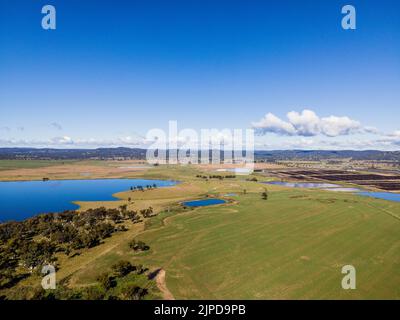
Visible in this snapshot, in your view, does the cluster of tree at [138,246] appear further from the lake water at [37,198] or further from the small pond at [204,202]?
the lake water at [37,198]

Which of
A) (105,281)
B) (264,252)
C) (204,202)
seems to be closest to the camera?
(105,281)

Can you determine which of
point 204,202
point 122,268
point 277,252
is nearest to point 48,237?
point 122,268

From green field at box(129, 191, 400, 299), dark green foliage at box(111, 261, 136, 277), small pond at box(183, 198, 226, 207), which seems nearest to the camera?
green field at box(129, 191, 400, 299)

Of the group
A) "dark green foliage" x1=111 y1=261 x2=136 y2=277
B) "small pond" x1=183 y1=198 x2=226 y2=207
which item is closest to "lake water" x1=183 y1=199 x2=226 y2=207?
"small pond" x1=183 y1=198 x2=226 y2=207

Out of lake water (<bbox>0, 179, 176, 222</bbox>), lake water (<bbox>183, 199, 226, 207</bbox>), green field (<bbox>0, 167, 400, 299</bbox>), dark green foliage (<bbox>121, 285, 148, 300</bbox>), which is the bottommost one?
lake water (<bbox>183, 199, 226, 207</bbox>)

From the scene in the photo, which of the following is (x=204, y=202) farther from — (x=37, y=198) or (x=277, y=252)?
(x=37, y=198)

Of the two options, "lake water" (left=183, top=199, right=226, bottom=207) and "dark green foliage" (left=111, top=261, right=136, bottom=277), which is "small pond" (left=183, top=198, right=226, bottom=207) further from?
"dark green foliage" (left=111, top=261, right=136, bottom=277)

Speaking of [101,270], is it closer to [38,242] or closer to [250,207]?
[38,242]
